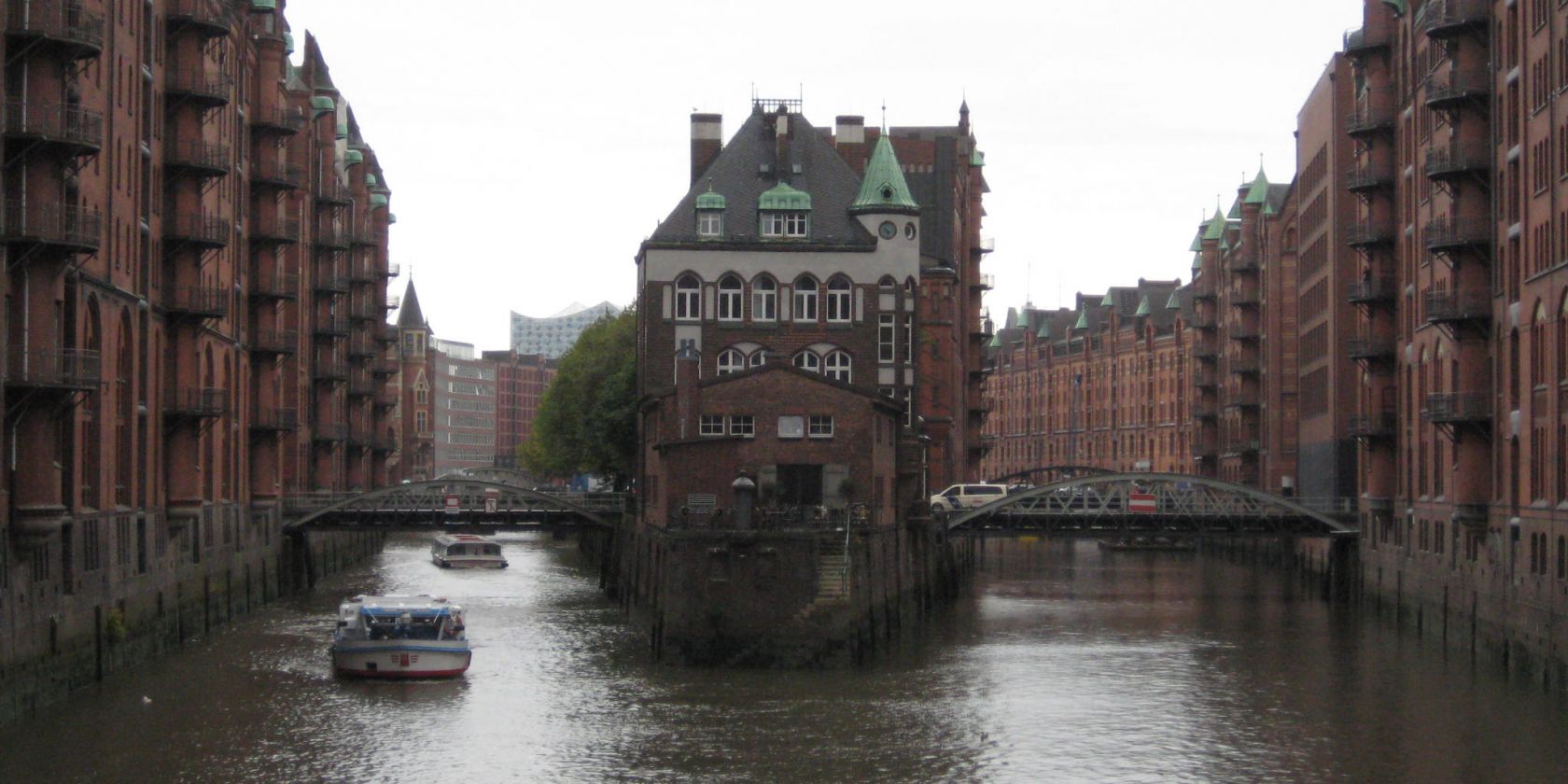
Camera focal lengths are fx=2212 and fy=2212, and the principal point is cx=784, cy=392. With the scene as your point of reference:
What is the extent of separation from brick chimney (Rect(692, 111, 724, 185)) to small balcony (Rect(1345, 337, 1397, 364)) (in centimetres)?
2855

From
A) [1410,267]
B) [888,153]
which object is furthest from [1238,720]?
[888,153]

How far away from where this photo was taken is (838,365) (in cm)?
8538

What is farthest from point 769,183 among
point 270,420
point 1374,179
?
point 1374,179

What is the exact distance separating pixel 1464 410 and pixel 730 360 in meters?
30.7

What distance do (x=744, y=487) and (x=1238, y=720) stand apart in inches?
577

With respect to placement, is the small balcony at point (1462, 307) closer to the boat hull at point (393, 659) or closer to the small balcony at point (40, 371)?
the boat hull at point (393, 659)

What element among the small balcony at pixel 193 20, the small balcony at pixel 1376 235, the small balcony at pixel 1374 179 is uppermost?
the small balcony at pixel 193 20

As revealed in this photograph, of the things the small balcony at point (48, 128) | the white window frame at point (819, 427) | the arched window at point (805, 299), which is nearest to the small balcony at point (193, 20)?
the small balcony at point (48, 128)

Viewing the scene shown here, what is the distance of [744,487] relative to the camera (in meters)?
59.2

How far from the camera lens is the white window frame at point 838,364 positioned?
280ft

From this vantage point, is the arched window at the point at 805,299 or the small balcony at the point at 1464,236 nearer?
the small balcony at the point at 1464,236

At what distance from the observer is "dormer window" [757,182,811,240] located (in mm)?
85562

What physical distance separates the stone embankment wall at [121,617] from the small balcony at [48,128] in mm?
9538

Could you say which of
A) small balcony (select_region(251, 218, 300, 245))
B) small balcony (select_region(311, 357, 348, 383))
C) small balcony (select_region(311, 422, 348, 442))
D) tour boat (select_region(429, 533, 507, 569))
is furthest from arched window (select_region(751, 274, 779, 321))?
tour boat (select_region(429, 533, 507, 569))
